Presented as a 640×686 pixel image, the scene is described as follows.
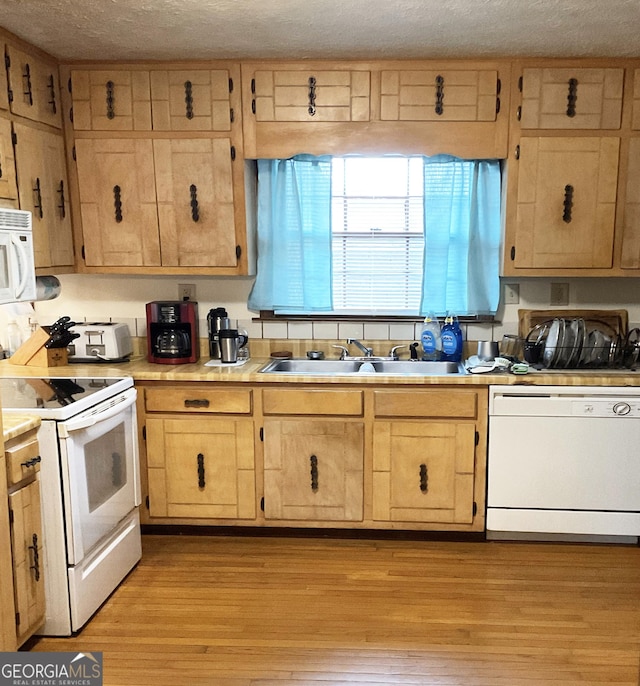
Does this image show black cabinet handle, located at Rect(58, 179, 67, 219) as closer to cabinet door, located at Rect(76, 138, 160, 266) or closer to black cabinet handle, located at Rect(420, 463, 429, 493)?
cabinet door, located at Rect(76, 138, 160, 266)

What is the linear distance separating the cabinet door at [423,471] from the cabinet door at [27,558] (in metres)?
1.52

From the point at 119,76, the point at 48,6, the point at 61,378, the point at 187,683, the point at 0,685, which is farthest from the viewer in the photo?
the point at 119,76

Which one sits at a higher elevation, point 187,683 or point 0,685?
point 0,685

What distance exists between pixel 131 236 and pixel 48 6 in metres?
1.11

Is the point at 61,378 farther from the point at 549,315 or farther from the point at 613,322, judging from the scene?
the point at 613,322

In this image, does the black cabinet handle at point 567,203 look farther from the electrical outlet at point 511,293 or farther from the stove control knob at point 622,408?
the stove control knob at point 622,408

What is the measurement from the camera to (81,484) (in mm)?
2311

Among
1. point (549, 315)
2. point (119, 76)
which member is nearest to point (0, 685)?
point (119, 76)

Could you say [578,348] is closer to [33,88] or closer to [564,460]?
[564,460]

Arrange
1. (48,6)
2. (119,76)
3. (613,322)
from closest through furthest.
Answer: (48,6)
(119,76)
(613,322)

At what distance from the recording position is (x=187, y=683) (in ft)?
6.78

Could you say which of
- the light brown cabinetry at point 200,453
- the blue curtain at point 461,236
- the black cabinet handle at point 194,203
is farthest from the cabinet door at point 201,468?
the blue curtain at point 461,236

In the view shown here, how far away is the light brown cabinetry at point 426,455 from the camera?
2.95 m

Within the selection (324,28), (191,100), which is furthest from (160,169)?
(324,28)
